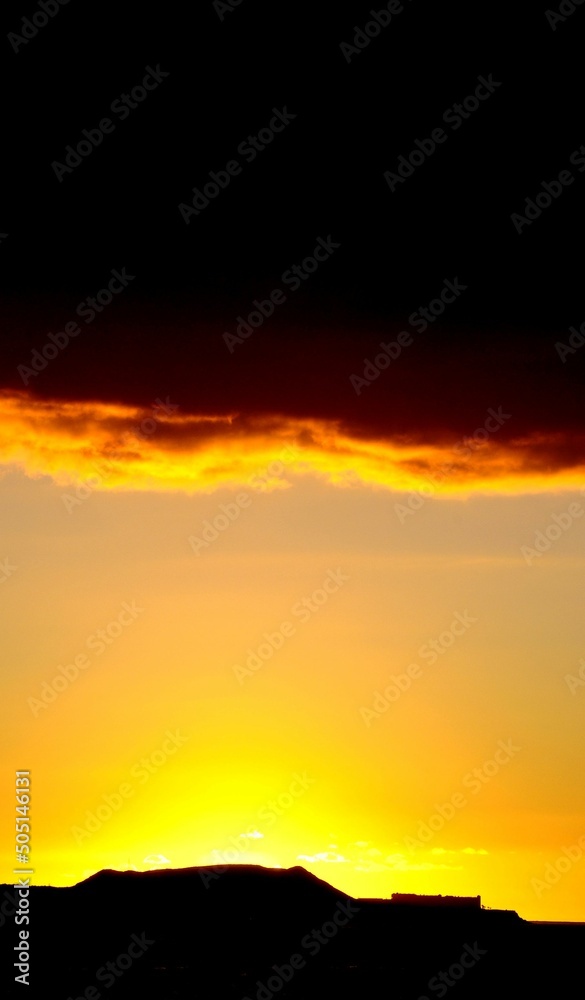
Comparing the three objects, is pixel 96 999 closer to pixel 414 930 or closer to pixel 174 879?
pixel 414 930

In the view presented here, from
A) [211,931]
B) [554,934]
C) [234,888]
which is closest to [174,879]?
[234,888]

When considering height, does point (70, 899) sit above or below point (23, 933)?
above

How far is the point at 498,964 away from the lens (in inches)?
2490

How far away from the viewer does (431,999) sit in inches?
2174

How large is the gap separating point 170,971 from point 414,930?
19297 millimetres

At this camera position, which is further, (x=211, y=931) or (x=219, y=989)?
(x=211, y=931)

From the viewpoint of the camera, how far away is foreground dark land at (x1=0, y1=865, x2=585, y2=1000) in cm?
5509

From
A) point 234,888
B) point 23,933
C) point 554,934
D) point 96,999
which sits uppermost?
point 234,888

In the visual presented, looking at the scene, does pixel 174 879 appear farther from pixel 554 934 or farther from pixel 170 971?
pixel 170 971

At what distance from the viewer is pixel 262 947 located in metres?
67.2

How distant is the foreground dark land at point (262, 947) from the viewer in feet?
181

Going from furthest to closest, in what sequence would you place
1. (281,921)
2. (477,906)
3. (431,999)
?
(477,906), (281,921), (431,999)

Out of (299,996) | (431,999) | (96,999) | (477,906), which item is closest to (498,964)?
(431,999)

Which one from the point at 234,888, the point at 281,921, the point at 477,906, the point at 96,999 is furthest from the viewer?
the point at 477,906
